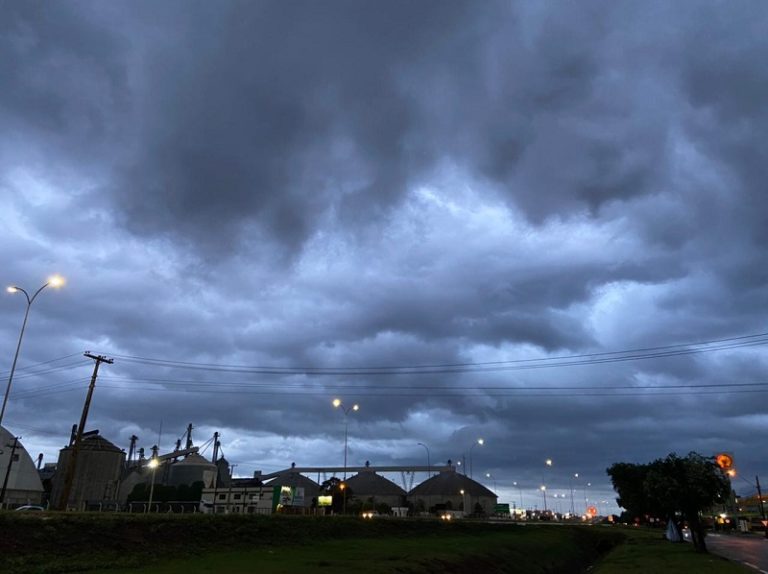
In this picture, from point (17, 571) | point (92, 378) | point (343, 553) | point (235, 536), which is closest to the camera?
point (17, 571)

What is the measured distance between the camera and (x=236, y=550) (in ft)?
131

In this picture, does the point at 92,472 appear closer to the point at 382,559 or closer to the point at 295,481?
the point at 295,481

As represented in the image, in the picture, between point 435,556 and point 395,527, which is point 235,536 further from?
point 395,527

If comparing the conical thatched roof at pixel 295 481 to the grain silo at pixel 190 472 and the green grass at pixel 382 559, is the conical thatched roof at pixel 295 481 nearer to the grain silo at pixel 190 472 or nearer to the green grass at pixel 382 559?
the grain silo at pixel 190 472

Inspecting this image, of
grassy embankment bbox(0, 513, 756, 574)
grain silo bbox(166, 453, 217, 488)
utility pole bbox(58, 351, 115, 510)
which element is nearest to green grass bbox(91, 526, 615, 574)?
grassy embankment bbox(0, 513, 756, 574)

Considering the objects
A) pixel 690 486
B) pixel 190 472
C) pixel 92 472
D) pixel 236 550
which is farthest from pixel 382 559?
pixel 92 472

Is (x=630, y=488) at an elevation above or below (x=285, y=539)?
above

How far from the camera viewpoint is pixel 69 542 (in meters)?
31.9

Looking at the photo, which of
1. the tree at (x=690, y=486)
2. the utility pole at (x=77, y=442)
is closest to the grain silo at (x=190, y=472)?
the utility pole at (x=77, y=442)

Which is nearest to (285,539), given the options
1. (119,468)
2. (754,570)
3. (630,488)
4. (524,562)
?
(524,562)

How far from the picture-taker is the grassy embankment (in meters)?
29.7

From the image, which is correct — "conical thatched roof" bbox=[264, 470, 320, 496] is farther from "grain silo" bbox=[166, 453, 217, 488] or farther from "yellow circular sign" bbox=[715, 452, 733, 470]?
"yellow circular sign" bbox=[715, 452, 733, 470]

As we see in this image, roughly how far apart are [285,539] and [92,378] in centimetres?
3301

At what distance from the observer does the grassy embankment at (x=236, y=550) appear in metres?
29.7
